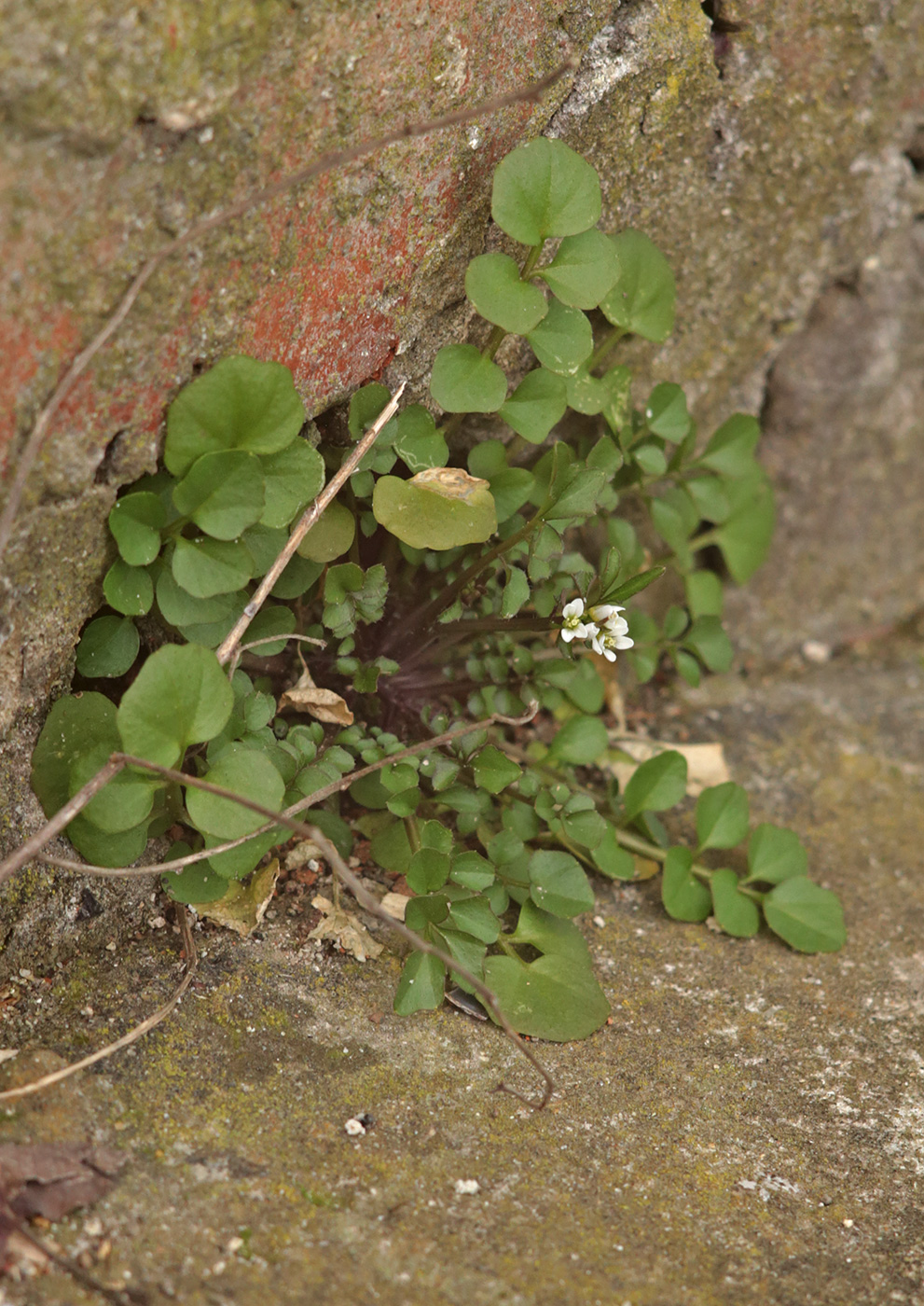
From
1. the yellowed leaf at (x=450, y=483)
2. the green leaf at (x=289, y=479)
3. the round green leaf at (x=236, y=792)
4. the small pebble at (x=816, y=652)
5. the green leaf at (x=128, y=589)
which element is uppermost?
the green leaf at (x=289, y=479)

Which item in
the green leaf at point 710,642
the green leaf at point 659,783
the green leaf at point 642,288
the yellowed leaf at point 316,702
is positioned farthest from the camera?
the green leaf at point 710,642

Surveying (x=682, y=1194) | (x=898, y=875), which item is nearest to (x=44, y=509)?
(x=682, y=1194)

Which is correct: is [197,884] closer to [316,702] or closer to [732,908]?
[316,702]

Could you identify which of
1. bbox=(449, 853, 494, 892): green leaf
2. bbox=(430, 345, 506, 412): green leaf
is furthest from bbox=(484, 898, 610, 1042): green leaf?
bbox=(430, 345, 506, 412): green leaf

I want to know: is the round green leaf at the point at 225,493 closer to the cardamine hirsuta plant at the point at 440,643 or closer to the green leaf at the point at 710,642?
the cardamine hirsuta plant at the point at 440,643

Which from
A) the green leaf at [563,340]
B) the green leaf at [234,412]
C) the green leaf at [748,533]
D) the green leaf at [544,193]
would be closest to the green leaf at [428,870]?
the green leaf at [234,412]

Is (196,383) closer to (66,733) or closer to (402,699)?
(66,733)

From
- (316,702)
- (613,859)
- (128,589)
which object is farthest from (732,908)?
(128,589)
